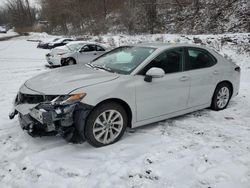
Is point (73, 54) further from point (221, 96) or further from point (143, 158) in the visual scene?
point (143, 158)

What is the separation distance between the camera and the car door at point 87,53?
13023 mm

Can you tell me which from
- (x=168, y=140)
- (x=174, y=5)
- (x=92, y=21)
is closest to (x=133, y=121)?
(x=168, y=140)

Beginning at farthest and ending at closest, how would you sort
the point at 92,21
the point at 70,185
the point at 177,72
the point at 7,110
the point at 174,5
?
the point at 92,21 < the point at 174,5 < the point at 7,110 < the point at 177,72 < the point at 70,185

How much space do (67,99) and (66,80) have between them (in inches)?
19.2

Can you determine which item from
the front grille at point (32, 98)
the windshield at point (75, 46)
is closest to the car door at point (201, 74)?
the front grille at point (32, 98)

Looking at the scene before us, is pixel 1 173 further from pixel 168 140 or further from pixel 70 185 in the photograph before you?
pixel 168 140

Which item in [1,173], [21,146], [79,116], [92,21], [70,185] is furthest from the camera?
[92,21]

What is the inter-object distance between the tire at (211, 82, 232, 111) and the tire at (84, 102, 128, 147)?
7.63 ft

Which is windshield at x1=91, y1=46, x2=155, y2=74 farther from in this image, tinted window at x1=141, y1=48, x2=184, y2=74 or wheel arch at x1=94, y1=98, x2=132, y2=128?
wheel arch at x1=94, y1=98, x2=132, y2=128

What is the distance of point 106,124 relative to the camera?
4008mm

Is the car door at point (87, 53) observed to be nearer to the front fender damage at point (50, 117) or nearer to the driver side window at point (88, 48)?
the driver side window at point (88, 48)

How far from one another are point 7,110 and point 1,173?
2603mm

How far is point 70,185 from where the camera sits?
3.14 meters

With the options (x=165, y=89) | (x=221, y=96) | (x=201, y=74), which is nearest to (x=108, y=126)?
(x=165, y=89)
